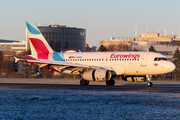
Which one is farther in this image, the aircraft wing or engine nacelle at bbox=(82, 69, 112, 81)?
the aircraft wing

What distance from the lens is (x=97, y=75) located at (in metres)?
38.0

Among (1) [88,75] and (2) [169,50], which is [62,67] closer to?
(1) [88,75]

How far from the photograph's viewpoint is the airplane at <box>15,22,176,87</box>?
38.1m

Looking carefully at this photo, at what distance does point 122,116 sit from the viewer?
13992 mm

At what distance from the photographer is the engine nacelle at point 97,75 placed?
1486 inches

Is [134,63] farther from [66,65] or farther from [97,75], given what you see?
[66,65]

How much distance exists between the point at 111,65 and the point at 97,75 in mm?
2882

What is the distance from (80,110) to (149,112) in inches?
132

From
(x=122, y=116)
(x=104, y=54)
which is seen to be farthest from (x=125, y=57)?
(x=122, y=116)

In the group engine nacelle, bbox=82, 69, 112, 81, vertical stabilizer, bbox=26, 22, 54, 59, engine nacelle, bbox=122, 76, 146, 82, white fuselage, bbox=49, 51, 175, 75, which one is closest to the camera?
engine nacelle, bbox=82, 69, 112, 81

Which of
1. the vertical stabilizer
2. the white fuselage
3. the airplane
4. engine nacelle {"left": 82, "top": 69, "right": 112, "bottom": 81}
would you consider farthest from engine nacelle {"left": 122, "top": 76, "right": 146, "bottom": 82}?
the vertical stabilizer

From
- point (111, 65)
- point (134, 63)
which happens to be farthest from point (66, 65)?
point (134, 63)

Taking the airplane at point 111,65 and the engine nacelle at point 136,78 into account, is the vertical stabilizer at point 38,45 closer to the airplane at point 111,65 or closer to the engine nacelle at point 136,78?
the airplane at point 111,65

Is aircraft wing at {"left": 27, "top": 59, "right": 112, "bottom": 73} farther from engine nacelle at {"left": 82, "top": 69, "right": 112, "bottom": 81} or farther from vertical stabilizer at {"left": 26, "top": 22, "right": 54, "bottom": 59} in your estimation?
vertical stabilizer at {"left": 26, "top": 22, "right": 54, "bottom": 59}
